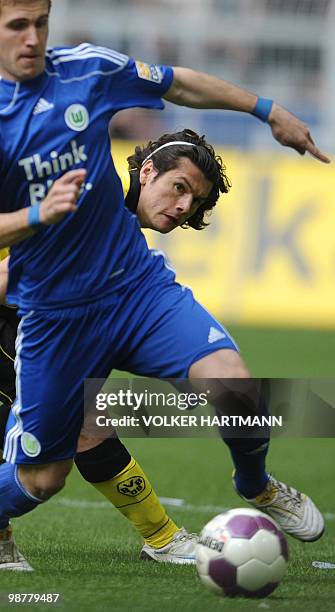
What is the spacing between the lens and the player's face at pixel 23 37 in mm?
4617

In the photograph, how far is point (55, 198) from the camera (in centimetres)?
440

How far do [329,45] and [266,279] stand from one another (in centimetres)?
822

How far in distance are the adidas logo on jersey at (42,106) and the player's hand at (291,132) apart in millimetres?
975

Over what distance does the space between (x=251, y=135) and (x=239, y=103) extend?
15583mm

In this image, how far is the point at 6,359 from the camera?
5.89 meters

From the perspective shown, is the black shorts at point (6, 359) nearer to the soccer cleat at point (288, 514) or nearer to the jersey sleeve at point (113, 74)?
the soccer cleat at point (288, 514)

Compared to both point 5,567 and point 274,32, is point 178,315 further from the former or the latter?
point 274,32

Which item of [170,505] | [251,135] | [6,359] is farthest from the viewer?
[251,135]

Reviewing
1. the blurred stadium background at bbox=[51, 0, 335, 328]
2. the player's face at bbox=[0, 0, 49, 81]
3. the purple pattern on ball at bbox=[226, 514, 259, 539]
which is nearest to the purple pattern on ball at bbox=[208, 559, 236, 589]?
the purple pattern on ball at bbox=[226, 514, 259, 539]

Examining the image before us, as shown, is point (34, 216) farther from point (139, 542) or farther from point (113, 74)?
point (139, 542)

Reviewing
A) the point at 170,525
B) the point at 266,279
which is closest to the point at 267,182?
the point at 266,279

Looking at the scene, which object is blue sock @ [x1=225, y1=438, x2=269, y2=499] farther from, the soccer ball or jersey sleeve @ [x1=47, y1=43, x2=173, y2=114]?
jersey sleeve @ [x1=47, y1=43, x2=173, y2=114]

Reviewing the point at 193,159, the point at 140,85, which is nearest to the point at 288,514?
the point at 193,159

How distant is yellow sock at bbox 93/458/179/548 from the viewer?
579cm
